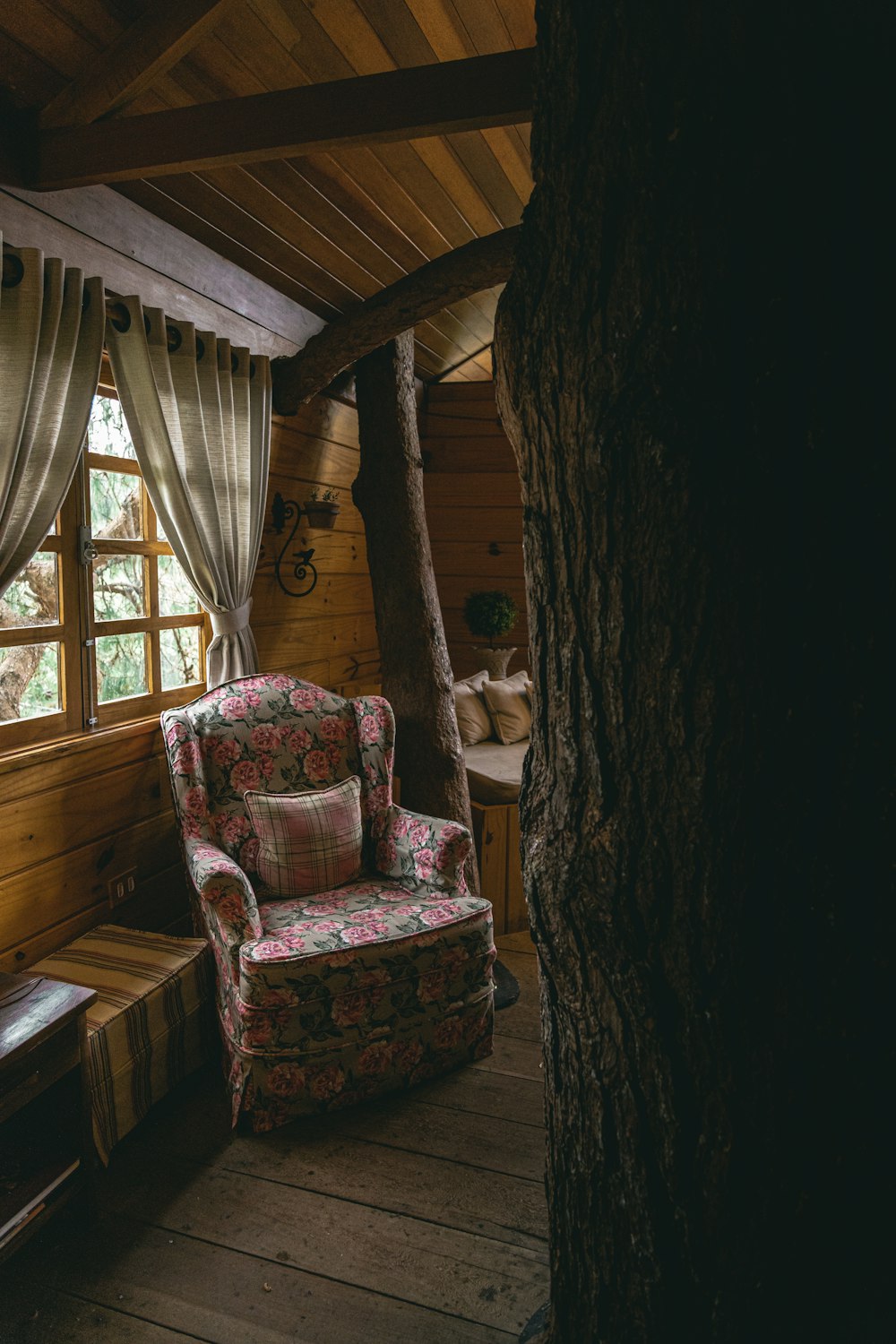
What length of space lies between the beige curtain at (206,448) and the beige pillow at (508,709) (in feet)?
4.32

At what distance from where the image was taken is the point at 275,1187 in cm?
202

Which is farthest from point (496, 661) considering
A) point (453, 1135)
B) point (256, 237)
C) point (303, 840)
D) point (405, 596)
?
point (453, 1135)

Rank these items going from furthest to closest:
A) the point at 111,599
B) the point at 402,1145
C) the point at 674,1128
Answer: the point at 111,599
the point at 402,1145
the point at 674,1128

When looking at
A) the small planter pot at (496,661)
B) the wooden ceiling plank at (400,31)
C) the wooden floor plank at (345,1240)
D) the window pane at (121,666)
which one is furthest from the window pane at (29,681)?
the small planter pot at (496,661)

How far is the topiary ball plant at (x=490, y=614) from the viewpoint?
4.63m

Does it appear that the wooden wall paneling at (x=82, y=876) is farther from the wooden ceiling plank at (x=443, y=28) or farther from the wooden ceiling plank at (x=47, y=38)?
the wooden ceiling plank at (x=443, y=28)

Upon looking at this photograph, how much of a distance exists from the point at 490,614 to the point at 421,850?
7.01ft

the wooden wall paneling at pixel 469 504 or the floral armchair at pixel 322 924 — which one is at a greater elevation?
the wooden wall paneling at pixel 469 504

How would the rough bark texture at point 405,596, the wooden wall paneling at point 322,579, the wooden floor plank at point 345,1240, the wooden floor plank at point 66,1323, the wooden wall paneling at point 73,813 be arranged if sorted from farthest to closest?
1. the wooden wall paneling at point 322,579
2. the rough bark texture at point 405,596
3. the wooden wall paneling at point 73,813
4. the wooden floor plank at point 345,1240
5. the wooden floor plank at point 66,1323

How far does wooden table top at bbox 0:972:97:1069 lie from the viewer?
1645 millimetres

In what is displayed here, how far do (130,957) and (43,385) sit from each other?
1.51 m

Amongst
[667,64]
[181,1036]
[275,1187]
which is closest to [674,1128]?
[667,64]

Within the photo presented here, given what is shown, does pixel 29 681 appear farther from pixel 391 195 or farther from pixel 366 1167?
pixel 391 195

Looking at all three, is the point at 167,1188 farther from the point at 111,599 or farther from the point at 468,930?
the point at 111,599
